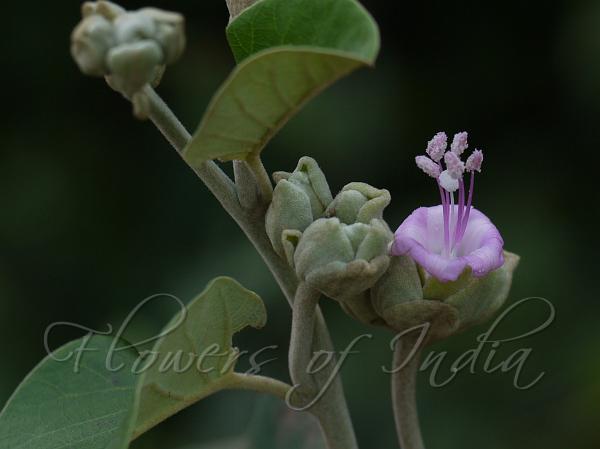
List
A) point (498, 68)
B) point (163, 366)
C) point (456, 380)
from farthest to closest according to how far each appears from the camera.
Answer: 1. point (498, 68)
2. point (456, 380)
3. point (163, 366)

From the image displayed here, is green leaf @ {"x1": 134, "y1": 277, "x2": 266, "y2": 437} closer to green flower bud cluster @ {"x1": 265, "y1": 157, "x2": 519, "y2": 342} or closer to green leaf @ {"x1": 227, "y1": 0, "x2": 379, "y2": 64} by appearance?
green flower bud cluster @ {"x1": 265, "y1": 157, "x2": 519, "y2": 342}

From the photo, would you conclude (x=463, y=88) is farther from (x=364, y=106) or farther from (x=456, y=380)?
(x=456, y=380)

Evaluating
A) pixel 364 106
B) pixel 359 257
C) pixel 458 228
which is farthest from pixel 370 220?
pixel 364 106

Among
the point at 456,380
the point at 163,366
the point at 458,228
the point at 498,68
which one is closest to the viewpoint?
the point at 163,366

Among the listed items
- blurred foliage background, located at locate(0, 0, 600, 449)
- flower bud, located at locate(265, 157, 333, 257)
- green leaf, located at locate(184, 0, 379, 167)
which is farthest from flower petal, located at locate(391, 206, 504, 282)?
blurred foliage background, located at locate(0, 0, 600, 449)

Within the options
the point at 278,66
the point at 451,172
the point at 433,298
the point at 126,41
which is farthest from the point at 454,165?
the point at 126,41

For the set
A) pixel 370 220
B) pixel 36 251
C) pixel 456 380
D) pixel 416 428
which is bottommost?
pixel 456 380

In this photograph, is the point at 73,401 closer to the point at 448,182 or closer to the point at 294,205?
the point at 294,205

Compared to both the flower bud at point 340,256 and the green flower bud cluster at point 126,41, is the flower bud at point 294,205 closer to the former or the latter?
the flower bud at point 340,256
